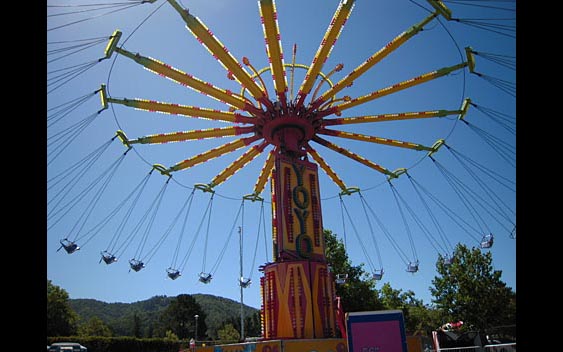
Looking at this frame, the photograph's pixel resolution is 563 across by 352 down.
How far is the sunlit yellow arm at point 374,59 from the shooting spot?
16.4 m

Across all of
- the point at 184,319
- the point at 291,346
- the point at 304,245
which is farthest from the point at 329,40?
the point at 184,319

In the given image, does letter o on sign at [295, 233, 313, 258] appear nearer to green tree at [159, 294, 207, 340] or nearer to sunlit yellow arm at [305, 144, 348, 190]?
sunlit yellow arm at [305, 144, 348, 190]

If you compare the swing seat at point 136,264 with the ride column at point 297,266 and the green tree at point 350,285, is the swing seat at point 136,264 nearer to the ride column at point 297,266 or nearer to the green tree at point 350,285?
the ride column at point 297,266

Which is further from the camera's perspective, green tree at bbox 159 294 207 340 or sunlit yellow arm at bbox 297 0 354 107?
green tree at bbox 159 294 207 340

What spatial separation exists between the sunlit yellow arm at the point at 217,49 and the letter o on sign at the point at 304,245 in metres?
6.31

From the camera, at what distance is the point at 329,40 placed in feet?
55.0

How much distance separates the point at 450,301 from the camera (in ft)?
109

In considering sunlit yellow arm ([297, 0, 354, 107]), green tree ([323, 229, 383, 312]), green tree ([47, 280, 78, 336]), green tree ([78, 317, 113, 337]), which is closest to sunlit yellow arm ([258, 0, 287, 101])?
sunlit yellow arm ([297, 0, 354, 107])

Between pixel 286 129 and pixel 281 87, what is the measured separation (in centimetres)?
217

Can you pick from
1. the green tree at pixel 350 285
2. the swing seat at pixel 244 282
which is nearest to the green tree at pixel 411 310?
the green tree at pixel 350 285

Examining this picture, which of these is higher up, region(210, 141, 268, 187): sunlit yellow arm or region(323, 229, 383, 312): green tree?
region(210, 141, 268, 187): sunlit yellow arm

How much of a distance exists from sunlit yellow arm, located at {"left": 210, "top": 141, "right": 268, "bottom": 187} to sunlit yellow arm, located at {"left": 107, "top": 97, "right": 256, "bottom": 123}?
2.34m

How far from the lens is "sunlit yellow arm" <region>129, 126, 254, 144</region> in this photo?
19641 mm
